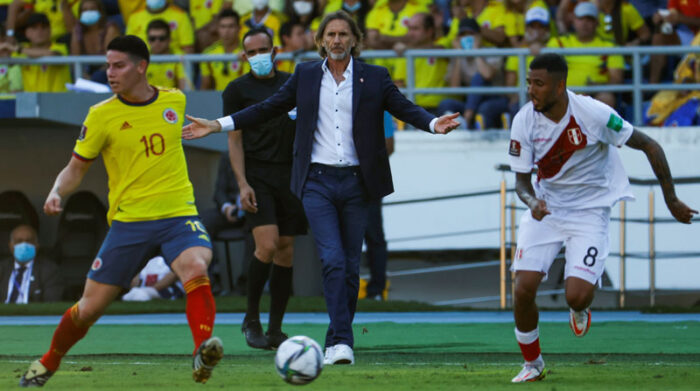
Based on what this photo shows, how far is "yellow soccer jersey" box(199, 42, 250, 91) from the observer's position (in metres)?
16.2

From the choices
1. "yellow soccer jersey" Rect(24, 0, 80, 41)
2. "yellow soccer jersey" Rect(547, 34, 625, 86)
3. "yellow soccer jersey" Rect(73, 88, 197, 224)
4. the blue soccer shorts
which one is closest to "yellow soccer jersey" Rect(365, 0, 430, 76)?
"yellow soccer jersey" Rect(547, 34, 625, 86)

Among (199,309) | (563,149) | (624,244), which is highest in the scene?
(563,149)

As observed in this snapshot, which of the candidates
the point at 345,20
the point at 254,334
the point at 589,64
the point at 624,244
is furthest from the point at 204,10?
the point at 345,20

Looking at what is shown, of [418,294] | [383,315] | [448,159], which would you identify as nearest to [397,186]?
[448,159]

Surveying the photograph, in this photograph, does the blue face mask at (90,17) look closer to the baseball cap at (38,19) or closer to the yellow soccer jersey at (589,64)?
the baseball cap at (38,19)

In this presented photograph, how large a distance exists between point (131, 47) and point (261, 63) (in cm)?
238

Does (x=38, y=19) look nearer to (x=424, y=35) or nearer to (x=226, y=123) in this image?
(x=424, y=35)

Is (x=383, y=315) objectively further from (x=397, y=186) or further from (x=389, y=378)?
(x=389, y=378)

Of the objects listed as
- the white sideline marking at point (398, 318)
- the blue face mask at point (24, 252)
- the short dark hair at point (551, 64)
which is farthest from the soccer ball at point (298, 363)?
the blue face mask at point (24, 252)

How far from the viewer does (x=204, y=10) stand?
58.2 ft

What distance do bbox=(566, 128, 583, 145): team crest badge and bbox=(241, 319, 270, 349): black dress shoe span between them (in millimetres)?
3161

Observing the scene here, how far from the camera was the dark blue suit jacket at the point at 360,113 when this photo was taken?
8008mm

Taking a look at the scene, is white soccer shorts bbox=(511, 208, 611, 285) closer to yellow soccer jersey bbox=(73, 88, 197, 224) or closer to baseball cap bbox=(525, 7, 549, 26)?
yellow soccer jersey bbox=(73, 88, 197, 224)

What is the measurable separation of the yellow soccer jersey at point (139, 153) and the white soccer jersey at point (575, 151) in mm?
1932
